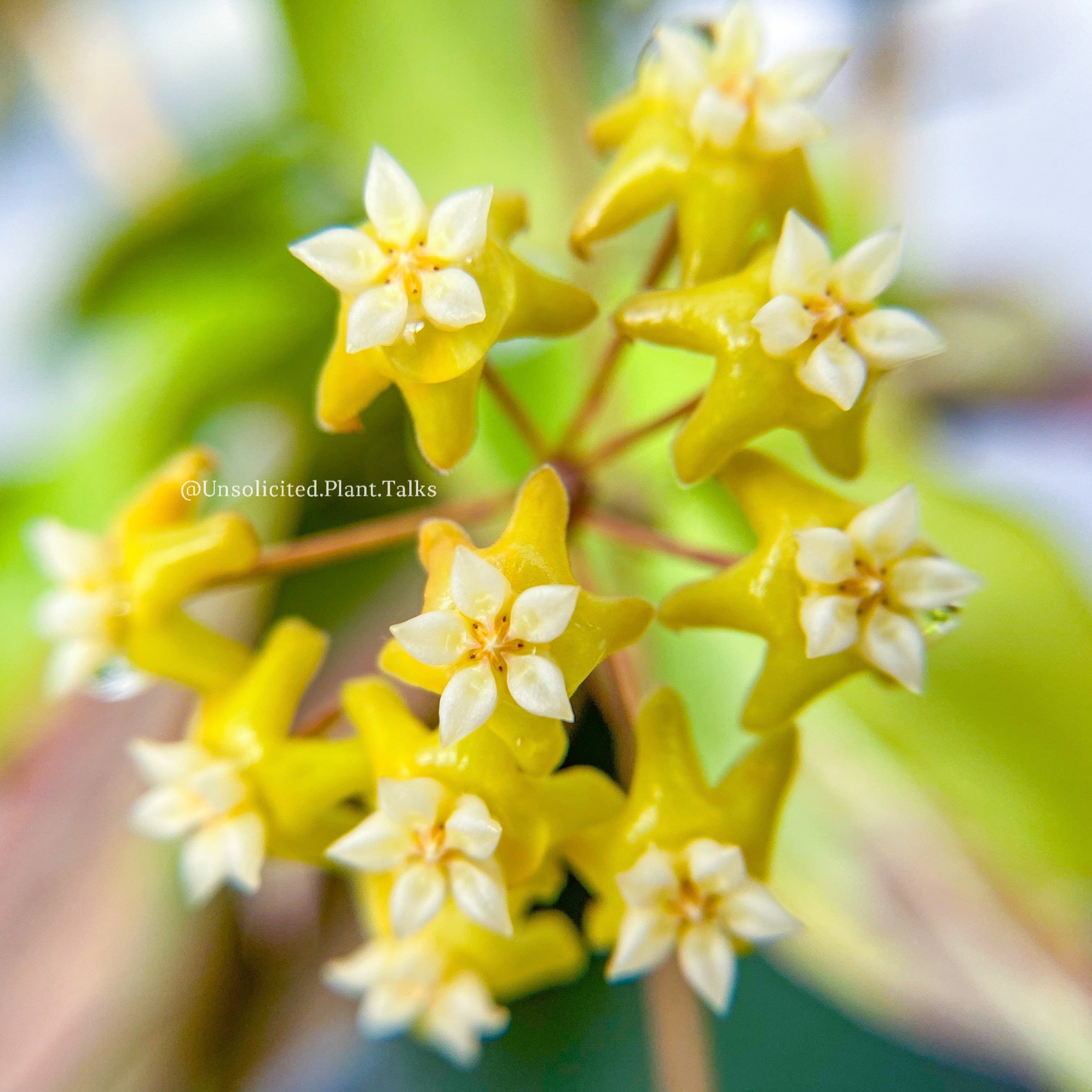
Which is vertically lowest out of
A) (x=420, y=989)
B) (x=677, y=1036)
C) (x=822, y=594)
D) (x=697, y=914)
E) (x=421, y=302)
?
(x=677, y=1036)

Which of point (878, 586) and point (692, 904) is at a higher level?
point (878, 586)

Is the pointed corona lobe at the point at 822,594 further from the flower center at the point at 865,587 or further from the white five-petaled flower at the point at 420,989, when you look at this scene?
the white five-petaled flower at the point at 420,989

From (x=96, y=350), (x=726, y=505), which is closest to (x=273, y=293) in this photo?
(x=96, y=350)

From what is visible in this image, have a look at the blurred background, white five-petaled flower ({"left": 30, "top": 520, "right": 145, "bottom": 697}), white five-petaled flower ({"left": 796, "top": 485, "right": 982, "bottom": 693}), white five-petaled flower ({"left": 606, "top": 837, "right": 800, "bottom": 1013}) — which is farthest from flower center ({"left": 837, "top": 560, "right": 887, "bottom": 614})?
white five-petaled flower ({"left": 30, "top": 520, "right": 145, "bottom": 697})

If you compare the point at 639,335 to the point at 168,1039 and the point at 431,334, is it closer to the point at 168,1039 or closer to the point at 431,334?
the point at 431,334

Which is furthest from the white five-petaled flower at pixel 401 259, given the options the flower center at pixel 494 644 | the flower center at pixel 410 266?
the flower center at pixel 494 644

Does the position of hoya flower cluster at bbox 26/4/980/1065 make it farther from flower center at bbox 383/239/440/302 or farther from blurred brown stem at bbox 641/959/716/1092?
blurred brown stem at bbox 641/959/716/1092

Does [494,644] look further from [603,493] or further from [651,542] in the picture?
[603,493]

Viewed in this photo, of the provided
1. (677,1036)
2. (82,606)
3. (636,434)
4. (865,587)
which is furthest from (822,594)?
(677,1036)
